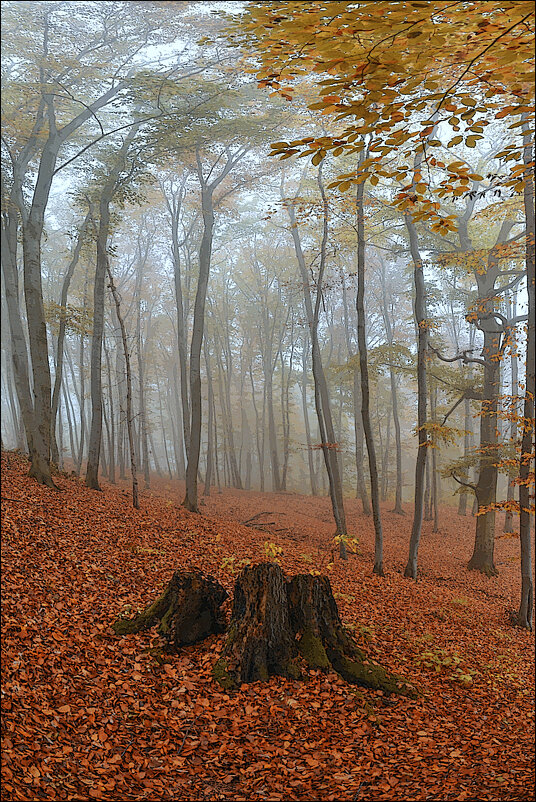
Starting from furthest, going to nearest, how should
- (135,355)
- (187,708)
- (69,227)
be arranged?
(135,355) → (69,227) → (187,708)

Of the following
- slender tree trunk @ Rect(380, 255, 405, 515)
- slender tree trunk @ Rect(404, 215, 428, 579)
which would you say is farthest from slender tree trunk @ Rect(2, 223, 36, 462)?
slender tree trunk @ Rect(404, 215, 428, 579)

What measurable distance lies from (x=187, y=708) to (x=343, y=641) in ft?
4.17

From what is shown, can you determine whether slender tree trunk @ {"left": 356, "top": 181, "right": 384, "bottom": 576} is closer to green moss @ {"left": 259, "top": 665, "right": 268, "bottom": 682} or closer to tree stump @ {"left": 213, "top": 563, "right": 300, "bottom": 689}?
tree stump @ {"left": 213, "top": 563, "right": 300, "bottom": 689}

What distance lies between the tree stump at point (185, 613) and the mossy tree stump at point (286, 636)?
0.70ft

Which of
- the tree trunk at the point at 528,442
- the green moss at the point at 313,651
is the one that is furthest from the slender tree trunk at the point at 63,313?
the tree trunk at the point at 528,442

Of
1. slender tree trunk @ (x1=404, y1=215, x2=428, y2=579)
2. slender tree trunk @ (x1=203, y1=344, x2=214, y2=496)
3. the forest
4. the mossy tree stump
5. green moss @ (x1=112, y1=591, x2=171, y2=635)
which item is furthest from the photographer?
slender tree trunk @ (x1=203, y1=344, x2=214, y2=496)

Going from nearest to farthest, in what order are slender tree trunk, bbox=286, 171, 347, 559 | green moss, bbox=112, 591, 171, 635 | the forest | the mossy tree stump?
the forest
the mossy tree stump
green moss, bbox=112, 591, 171, 635
slender tree trunk, bbox=286, 171, 347, 559

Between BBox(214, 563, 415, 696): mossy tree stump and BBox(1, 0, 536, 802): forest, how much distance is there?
2cm

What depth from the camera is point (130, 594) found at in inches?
160

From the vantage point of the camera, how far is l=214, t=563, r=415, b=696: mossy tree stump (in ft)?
11.9

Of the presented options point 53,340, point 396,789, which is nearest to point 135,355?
point 53,340

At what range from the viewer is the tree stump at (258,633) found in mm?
3582

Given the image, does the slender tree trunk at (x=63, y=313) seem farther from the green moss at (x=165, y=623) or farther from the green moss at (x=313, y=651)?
the green moss at (x=313, y=651)

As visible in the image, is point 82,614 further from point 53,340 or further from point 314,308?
point 53,340
